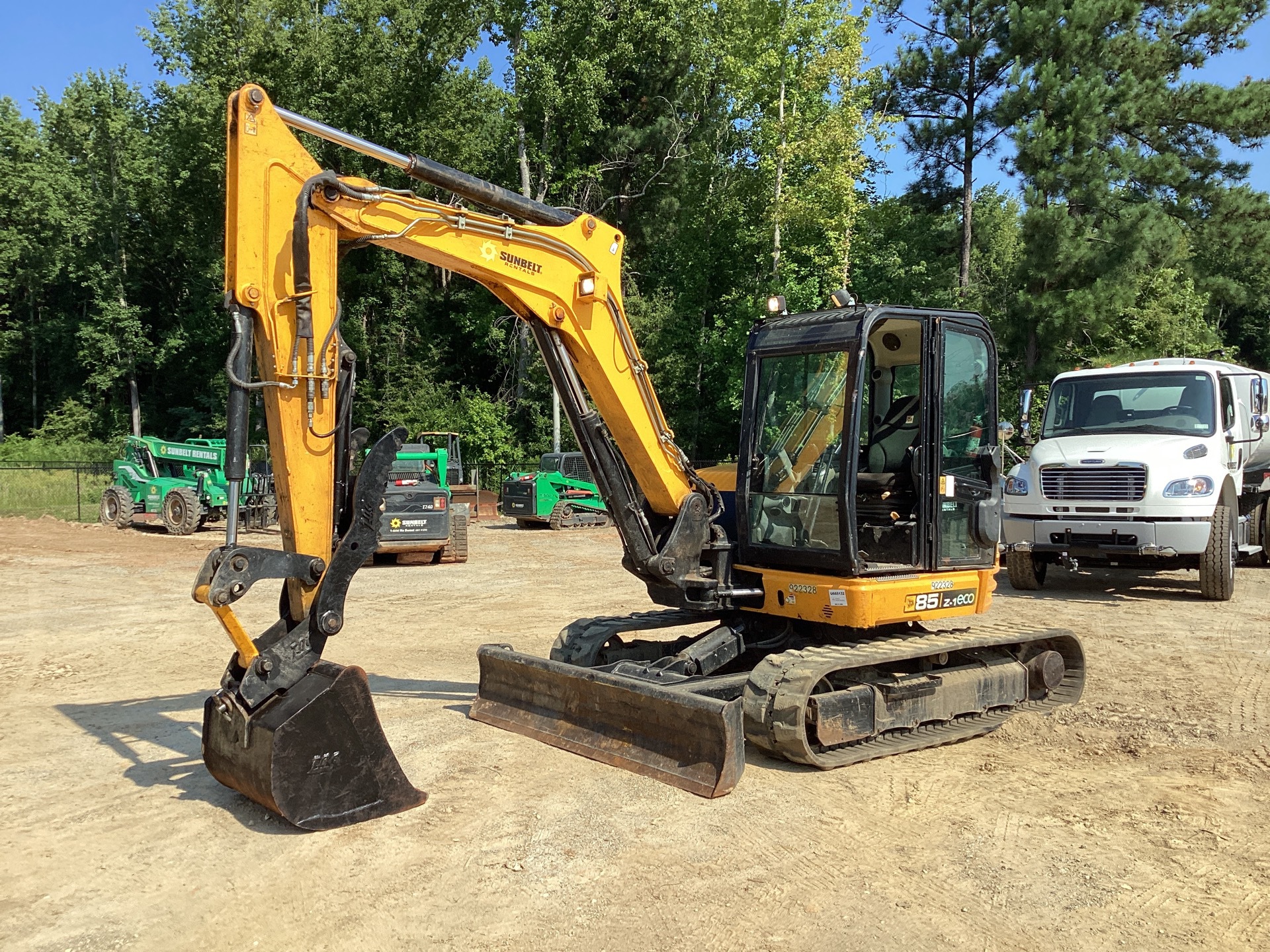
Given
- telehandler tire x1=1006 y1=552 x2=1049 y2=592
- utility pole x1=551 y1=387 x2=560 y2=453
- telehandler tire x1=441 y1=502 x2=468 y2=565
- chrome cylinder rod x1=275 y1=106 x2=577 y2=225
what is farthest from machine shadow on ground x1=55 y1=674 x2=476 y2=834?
utility pole x1=551 y1=387 x2=560 y2=453

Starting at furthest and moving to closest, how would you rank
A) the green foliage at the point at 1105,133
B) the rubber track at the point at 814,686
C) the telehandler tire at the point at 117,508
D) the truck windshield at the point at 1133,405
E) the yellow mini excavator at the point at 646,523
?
the green foliage at the point at 1105,133, the telehandler tire at the point at 117,508, the truck windshield at the point at 1133,405, the rubber track at the point at 814,686, the yellow mini excavator at the point at 646,523

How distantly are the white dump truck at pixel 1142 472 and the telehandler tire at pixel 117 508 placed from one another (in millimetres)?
18567

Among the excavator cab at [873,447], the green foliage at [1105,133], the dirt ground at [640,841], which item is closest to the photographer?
the dirt ground at [640,841]

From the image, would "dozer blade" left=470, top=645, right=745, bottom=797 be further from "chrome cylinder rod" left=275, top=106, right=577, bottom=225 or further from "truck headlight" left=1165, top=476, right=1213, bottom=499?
"truck headlight" left=1165, top=476, right=1213, bottom=499

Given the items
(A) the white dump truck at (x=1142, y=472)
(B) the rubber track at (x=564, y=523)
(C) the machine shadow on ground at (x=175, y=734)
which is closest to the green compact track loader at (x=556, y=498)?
(B) the rubber track at (x=564, y=523)

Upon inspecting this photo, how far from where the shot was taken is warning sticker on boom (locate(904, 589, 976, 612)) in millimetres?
6559

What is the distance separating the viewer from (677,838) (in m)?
5.02

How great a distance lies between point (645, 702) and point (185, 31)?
35.4 meters

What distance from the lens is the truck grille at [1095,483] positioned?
12.0 metres

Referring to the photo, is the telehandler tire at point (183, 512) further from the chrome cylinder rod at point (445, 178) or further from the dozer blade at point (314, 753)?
the dozer blade at point (314, 753)

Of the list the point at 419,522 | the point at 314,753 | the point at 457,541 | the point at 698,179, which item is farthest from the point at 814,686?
the point at 698,179

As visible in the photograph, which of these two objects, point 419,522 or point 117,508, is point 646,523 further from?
point 117,508

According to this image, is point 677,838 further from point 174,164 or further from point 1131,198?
point 174,164

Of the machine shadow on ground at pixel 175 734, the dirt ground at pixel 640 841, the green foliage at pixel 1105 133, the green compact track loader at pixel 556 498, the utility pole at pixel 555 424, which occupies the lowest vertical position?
the dirt ground at pixel 640 841
